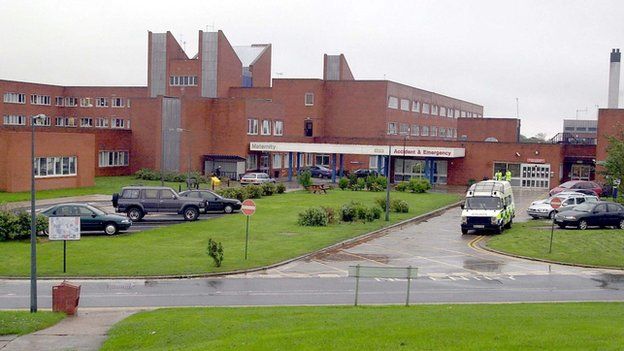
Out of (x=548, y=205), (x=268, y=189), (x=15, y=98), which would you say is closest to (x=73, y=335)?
(x=548, y=205)

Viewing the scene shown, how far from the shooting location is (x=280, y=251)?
1254 inches

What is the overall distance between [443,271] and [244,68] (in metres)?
75.5

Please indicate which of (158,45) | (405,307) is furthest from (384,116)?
(405,307)

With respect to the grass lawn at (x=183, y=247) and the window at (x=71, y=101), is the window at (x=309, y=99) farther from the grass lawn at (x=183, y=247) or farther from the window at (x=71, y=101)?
the grass lawn at (x=183, y=247)

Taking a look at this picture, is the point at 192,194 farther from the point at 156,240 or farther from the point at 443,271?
the point at 443,271

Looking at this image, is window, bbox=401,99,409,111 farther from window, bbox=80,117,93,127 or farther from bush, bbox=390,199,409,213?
bush, bbox=390,199,409,213

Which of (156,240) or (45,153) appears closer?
(156,240)

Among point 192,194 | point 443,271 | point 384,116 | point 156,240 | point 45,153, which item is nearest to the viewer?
point 443,271

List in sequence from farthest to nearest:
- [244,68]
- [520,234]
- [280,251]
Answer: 1. [244,68]
2. [520,234]
3. [280,251]

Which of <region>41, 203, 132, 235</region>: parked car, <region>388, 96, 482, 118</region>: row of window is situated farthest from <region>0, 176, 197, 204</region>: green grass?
<region>388, 96, 482, 118</region>: row of window

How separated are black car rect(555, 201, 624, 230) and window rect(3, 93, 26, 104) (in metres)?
76.1

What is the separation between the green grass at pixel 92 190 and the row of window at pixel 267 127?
39.8 feet

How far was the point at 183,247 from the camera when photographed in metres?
32.4

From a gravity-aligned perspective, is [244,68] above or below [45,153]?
above
